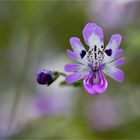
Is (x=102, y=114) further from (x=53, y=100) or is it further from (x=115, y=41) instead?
(x=115, y=41)

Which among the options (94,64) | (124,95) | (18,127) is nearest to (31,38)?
(18,127)

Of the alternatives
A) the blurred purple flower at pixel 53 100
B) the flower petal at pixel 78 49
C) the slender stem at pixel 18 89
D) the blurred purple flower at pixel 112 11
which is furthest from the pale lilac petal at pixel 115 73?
the blurred purple flower at pixel 53 100

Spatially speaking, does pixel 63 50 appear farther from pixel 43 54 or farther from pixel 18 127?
pixel 18 127

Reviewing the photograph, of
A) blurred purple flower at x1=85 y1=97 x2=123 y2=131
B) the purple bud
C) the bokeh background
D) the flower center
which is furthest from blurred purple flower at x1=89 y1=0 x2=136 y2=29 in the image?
the purple bud

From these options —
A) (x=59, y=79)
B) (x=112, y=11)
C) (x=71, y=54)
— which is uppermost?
(x=112, y=11)

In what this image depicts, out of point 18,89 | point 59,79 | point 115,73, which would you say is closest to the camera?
point 115,73

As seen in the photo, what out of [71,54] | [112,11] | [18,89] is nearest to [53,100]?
[18,89]

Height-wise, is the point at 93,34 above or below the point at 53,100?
below

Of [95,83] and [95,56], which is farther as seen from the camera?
[95,56]
